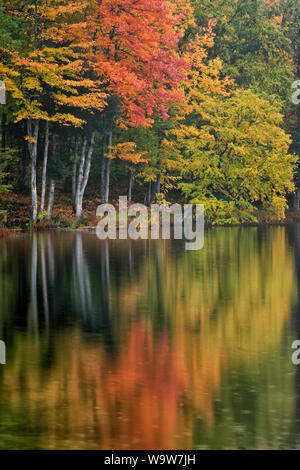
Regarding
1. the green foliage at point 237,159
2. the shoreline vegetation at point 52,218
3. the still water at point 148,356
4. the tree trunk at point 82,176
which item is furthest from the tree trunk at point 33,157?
the green foliage at point 237,159

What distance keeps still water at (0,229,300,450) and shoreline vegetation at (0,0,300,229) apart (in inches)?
549

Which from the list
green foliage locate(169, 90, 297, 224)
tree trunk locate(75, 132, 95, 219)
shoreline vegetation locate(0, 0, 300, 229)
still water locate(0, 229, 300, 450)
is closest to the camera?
still water locate(0, 229, 300, 450)

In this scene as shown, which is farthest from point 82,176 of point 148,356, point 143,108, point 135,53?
point 148,356

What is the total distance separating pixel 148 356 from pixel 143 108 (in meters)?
33.7

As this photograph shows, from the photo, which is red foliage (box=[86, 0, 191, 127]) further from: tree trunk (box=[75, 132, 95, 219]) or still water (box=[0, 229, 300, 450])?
still water (box=[0, 229, 300, 450])

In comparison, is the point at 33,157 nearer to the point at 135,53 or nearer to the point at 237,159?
the point at 135,53

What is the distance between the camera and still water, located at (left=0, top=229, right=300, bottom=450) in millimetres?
8023

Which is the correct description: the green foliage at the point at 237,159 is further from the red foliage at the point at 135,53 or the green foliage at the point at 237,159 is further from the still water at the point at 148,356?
the still water at the point at 148,356

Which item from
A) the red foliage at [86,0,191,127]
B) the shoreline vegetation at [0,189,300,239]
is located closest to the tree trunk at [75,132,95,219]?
the shoreline vegetation at [0,189,300,239]

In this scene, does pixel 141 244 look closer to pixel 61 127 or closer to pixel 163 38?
pixel 61 127

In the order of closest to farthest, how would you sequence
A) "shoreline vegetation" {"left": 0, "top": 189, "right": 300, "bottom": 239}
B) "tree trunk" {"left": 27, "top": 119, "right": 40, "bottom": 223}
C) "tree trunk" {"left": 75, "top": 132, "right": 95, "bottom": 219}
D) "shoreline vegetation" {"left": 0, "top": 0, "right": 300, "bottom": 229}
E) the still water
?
1. the still water
2. "shoreline vegetation" {"left": 0, "top": 0, "right": 300, "bottom": 229}
3. "tree trunk" {"left": 27, "top": 119, "right": 40, "bottom": 223}
4. "shoreline vegetation" {"left": 0, "top": 189, "right": 300, "bottom": 239}
5. "tree trunk" {"left": 75, "top": 132, "right": 95, "bottom": 219}

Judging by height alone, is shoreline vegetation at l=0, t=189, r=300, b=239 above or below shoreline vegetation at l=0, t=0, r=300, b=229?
below
